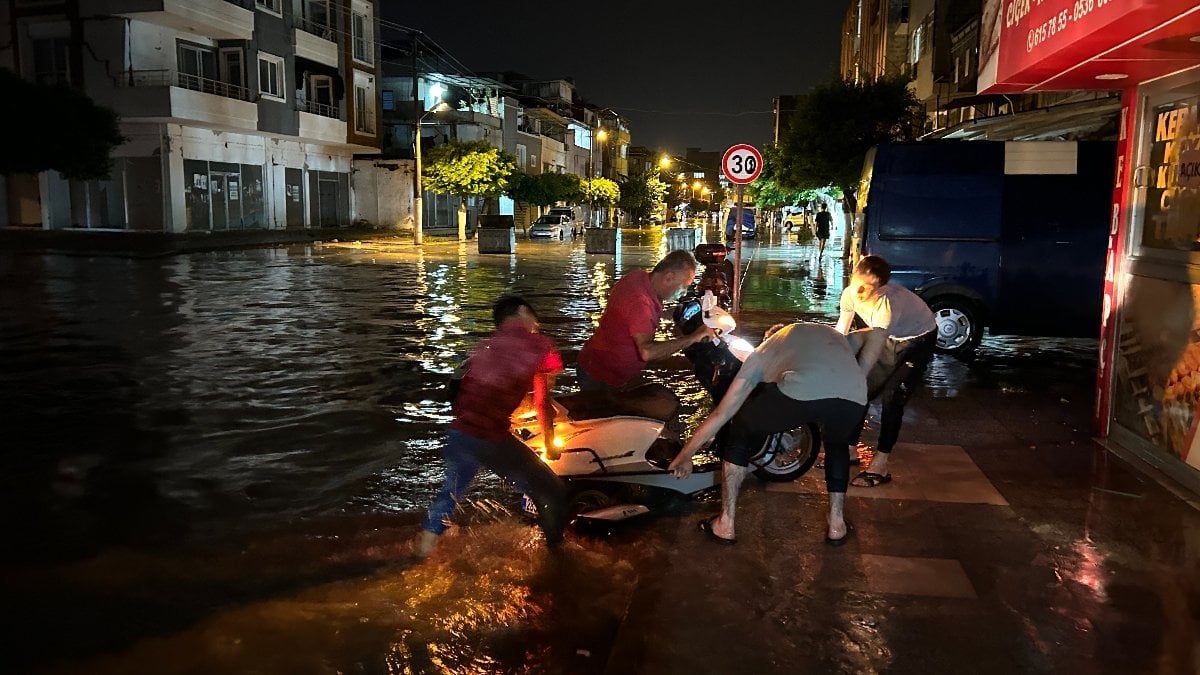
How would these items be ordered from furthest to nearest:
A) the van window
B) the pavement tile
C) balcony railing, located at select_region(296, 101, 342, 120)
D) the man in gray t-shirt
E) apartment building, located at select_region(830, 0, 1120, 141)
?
1. balcony railing, located at select_region(296, 101, 342, 120)
2. apartment building, located at select_region(830, 0, 1120, 141)
3. the van window
4. the man in gray t-shirt
5. the pavement tile

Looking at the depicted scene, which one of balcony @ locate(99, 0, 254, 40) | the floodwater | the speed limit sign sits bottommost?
the floodwater

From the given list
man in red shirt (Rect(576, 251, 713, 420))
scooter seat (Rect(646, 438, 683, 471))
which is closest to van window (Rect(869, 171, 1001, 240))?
man in red shirt (Rect(576, 251, 713, 420))

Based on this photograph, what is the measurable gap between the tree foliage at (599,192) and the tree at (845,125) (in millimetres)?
38709

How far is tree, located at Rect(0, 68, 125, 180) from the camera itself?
2723 cm

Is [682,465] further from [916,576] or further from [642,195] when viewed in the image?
[642,195]

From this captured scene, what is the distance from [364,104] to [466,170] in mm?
8659

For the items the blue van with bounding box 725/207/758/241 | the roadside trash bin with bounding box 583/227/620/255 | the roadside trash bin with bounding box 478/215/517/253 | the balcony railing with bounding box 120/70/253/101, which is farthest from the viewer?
the balcony railing with bounding box 120/70/253/101

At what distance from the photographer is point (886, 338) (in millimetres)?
6008

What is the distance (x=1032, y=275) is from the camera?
36.4 feet

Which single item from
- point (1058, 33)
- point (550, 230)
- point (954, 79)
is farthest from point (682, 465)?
point (550, 230)

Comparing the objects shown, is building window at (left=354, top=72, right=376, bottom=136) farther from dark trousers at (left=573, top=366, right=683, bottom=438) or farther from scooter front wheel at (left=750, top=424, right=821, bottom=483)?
scooter front wheel at (left=750, top=424, right=821, bottom=483)

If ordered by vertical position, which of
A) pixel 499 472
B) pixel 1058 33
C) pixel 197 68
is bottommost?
pixel 499 472

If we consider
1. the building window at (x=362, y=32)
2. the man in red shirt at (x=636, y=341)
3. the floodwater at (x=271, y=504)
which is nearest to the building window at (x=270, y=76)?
the building window at (x=362, y=32)

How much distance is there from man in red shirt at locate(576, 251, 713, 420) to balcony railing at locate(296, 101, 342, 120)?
41794 mm
